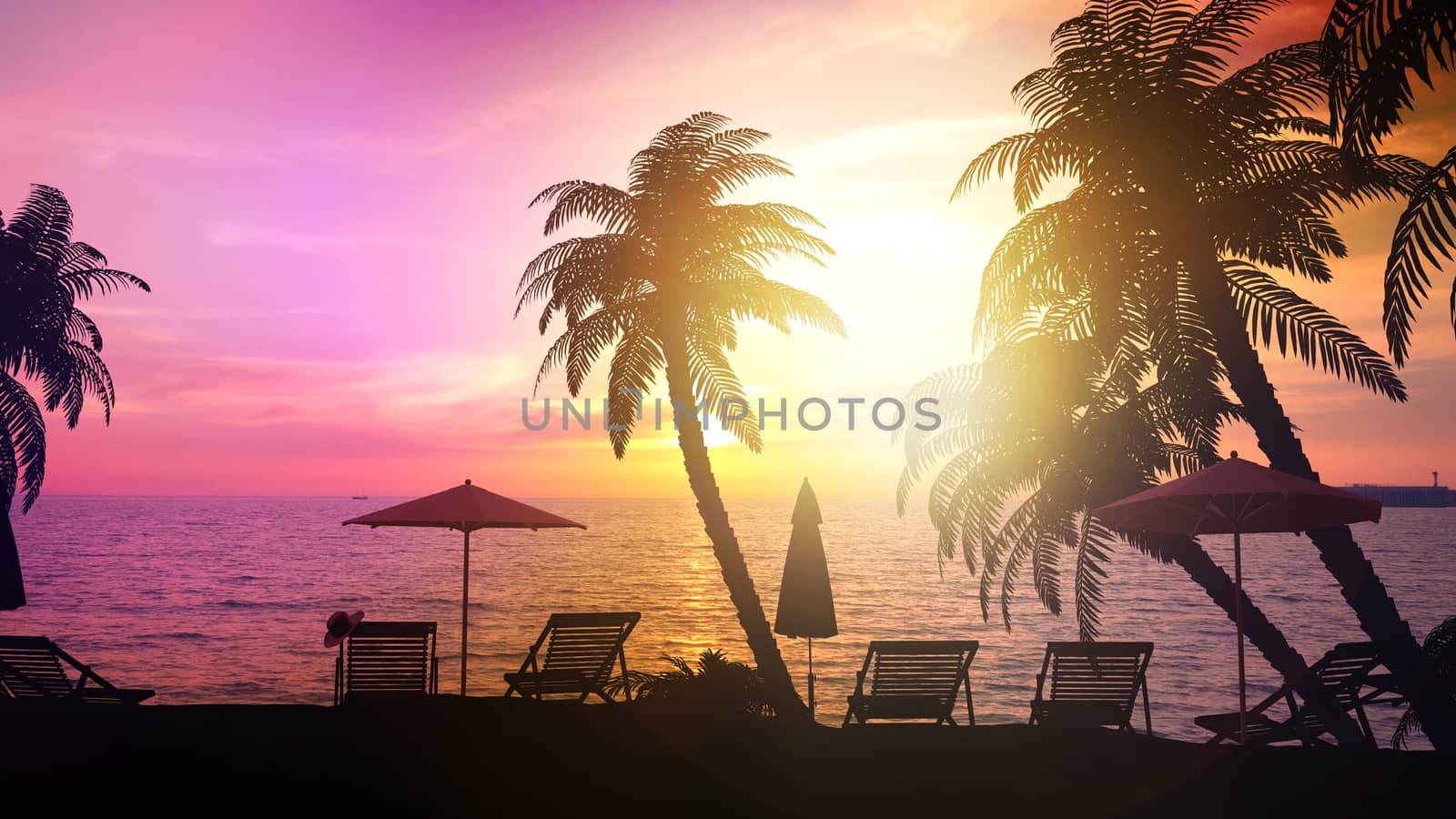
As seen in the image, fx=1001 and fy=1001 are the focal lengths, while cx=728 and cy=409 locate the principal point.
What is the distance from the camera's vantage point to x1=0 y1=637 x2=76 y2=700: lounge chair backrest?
452 inches

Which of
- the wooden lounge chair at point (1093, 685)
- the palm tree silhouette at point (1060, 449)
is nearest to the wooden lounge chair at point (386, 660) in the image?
the wooden lounge chair at point (1093, 685)

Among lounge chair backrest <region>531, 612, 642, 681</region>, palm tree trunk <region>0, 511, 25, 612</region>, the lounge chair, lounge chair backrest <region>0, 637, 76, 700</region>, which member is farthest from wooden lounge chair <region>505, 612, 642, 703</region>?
the lounge chair

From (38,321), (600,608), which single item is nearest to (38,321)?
(38,321)

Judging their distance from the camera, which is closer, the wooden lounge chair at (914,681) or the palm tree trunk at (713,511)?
the wooden lounge chair at (914,681)

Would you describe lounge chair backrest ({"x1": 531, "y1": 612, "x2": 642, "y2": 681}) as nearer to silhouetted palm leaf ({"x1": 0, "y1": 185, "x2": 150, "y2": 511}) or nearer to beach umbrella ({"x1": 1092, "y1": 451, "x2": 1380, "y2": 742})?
beach umbrella ({"x1": 1092, "y1": 451, "x2": 1380, "y2": 742})

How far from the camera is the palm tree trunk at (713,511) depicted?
1750cm

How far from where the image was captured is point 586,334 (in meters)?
18.4

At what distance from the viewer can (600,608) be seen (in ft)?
191

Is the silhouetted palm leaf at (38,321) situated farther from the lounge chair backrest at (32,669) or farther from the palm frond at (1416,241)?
the palm frond at (1416,241)

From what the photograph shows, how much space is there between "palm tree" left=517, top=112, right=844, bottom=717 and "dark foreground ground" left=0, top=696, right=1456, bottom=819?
925 cm

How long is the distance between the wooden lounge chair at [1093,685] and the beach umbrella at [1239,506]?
152cm

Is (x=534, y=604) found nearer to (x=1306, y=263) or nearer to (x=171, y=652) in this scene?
(x=171, y=652)

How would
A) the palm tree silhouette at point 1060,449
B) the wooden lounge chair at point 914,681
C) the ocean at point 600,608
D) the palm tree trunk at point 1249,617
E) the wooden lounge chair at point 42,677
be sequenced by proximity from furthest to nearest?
the ocean at point 600,608, the palm tree silhouette at point 1060,449, the palm tree trunk at point 1249,617, the wooden lounge chair at point 914,681, the wooden lounge chair at point 42,677

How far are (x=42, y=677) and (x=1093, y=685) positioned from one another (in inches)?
491
